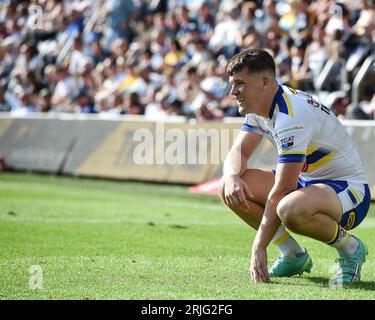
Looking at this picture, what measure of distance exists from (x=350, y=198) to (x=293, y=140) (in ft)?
2.39

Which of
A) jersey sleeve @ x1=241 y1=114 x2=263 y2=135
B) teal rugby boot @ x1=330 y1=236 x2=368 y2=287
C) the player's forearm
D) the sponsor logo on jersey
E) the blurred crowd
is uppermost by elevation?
the sponsor logo on jersey

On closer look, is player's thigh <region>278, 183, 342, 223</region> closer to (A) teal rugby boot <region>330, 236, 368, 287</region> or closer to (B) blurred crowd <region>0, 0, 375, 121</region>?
(A) teal rugby boot <region>330, 236, 368, 287</region>

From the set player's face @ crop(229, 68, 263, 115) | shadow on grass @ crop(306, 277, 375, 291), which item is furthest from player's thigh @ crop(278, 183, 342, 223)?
A: player's face @ crop(229, 68, 263, 115)

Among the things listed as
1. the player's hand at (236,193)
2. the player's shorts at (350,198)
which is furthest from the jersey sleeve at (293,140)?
the player's hand at (236,193)

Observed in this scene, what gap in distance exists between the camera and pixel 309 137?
685 cm

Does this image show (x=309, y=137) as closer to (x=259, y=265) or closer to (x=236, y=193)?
(x=236, y=193)

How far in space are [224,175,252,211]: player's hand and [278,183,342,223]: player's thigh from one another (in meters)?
0.58

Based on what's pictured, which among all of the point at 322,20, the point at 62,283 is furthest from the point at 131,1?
the point at 62,283

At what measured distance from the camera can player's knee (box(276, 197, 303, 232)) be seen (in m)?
6.73

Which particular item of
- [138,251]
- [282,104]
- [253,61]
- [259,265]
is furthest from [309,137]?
[138,251]

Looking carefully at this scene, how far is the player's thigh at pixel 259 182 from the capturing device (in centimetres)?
754

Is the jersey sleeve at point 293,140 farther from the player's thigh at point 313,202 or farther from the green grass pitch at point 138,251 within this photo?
the green grass pitch at point 138,251

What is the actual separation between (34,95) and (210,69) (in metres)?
7.27
